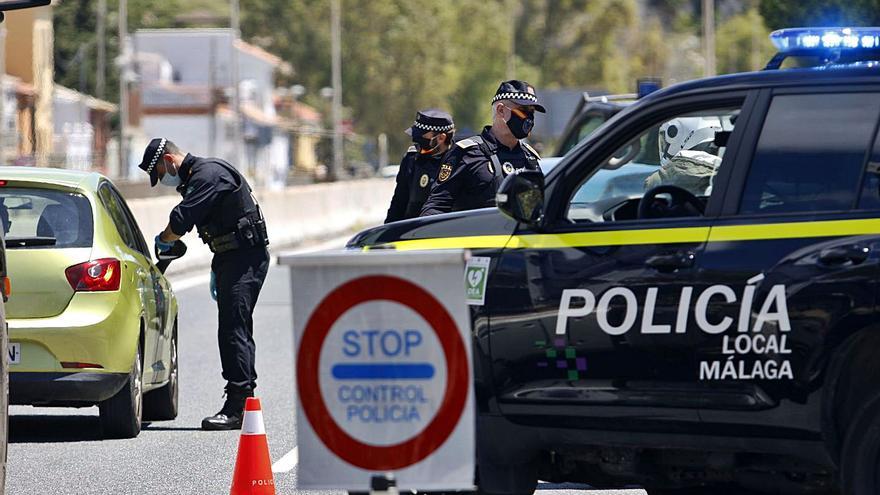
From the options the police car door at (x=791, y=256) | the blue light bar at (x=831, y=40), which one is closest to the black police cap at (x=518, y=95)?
the blue light bar at (x=831, y=40)

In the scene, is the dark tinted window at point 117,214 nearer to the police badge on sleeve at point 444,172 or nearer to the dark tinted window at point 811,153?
the police badge on sleeve at point 444,172

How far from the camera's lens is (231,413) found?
11.2 metres

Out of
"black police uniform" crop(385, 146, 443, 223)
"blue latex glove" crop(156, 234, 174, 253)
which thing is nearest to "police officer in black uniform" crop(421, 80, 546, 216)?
"black police uniform" crop(385, 146, 443, 223)

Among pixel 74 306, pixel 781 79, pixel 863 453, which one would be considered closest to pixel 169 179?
pixel 74 306

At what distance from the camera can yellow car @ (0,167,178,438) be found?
1026cm

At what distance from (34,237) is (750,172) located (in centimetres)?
502

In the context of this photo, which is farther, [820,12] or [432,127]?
[820,12]

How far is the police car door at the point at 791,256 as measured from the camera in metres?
6.34

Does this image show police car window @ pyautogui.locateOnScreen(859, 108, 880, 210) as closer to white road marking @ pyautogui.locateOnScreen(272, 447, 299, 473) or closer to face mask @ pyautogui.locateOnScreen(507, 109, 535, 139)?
face mask @ pyautogui.locateOnScreen(507, 109, 535, 139)

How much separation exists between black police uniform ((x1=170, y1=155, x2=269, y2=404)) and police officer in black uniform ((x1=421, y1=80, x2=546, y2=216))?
75.1 inches

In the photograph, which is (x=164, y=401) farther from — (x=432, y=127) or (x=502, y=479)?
(x=502, y=479)

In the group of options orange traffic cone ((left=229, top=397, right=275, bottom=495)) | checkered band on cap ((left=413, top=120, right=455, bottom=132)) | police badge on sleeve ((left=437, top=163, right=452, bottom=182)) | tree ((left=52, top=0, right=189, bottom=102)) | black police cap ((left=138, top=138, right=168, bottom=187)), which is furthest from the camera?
tree ((left=52, top=0, right=189, bottom=102))

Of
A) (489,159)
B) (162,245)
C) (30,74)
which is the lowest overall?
(162,245)

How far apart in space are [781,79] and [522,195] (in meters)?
0.97
